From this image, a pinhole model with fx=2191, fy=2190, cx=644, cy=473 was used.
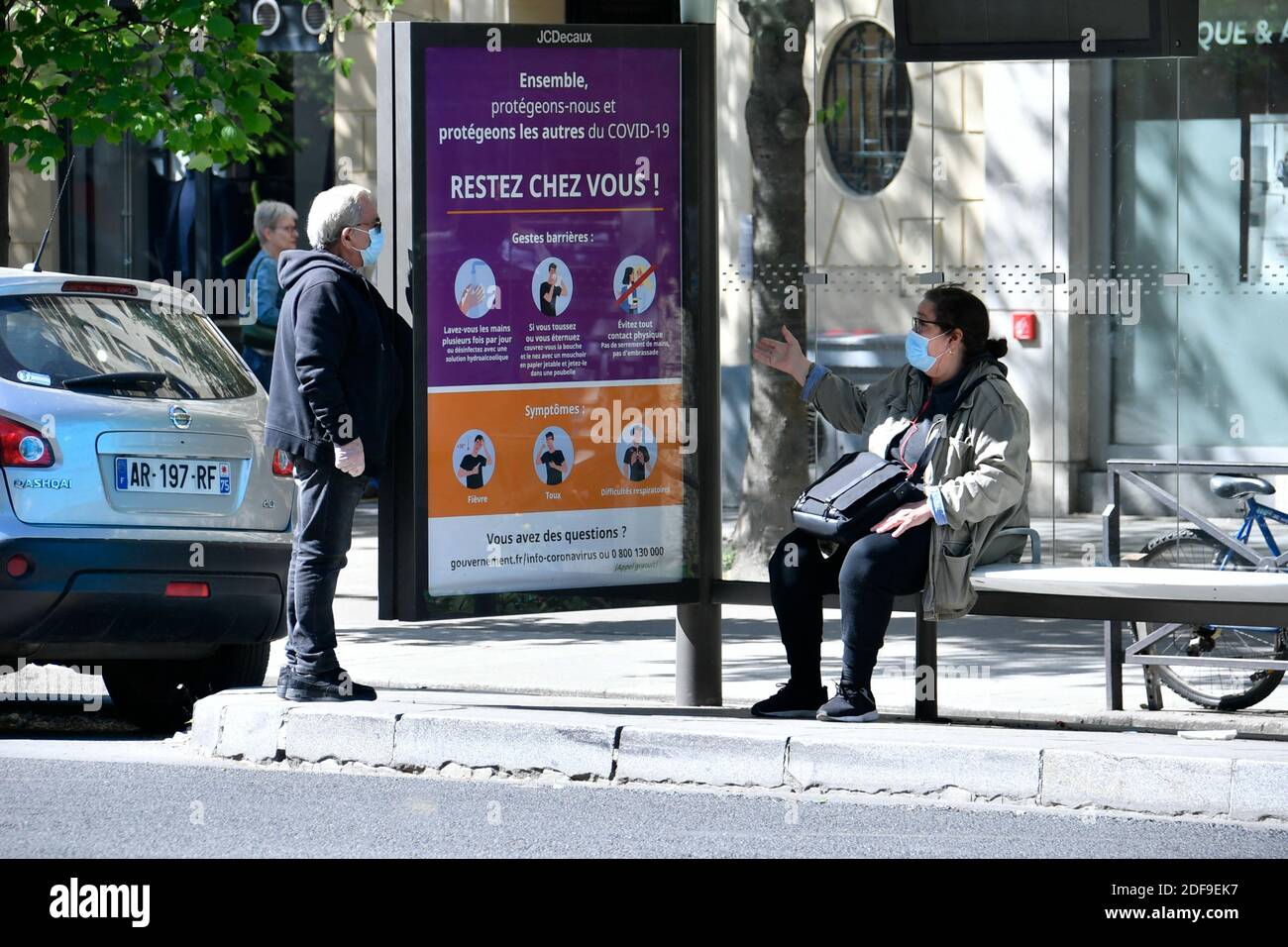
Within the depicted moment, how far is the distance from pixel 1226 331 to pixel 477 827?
3511 mm

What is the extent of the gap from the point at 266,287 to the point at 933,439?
5567 mm

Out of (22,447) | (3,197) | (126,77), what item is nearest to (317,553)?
Result: (22,447)

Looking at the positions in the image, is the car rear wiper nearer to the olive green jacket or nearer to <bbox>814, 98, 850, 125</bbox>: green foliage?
the olive green jacket

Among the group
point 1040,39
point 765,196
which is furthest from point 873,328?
point 1040,39

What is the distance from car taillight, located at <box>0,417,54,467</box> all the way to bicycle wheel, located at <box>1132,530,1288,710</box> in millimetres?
4002

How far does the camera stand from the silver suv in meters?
7.33

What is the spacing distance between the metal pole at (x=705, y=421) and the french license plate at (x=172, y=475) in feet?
5.71

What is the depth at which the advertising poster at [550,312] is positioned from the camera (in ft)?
25.0

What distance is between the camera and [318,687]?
7594 mm

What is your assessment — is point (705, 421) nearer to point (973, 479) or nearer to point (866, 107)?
point (973, 479)

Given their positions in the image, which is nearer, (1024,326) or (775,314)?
(775,314)

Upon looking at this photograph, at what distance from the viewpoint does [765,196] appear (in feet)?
27.8

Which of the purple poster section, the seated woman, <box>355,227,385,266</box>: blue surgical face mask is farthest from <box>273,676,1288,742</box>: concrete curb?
<box>355,227,385,266</box>: blue surgical face mask
